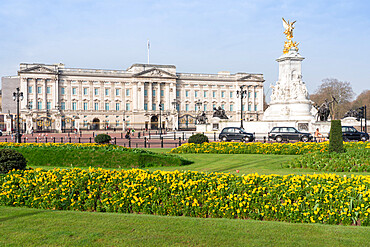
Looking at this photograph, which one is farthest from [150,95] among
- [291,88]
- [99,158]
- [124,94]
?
[99,158]

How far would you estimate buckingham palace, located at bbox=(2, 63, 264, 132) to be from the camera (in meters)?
94.1

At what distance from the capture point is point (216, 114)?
52.5 meters

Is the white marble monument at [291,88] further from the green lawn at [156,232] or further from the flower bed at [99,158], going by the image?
the green lawn at [156,232]

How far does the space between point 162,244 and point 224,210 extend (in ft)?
7.12

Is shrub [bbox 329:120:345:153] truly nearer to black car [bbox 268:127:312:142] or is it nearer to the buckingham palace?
black car [bbox 268:127:312:142]

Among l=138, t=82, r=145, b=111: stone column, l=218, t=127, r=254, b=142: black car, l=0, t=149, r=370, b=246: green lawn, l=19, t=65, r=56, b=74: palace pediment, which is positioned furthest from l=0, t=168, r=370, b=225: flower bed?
l=138, t=82, r=145, b=111: stone column

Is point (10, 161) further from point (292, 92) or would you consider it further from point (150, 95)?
point (150, 95)

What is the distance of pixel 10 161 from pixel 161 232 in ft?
19.2

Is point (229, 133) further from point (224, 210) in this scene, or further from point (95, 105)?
point (95, 105)

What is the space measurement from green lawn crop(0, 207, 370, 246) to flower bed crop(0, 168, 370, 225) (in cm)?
58

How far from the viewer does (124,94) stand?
337 feet

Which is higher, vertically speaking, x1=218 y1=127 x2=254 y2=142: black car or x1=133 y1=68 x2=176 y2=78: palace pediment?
x1=133 y1=68 x2=176 y2=78: palace pediment

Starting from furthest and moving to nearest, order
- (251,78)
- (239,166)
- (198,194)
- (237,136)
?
1. (251,78)
2. (237,136)
3. (239,166)
4. (198,194)

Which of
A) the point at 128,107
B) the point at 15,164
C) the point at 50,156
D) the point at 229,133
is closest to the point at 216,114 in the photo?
the point at 229,133
